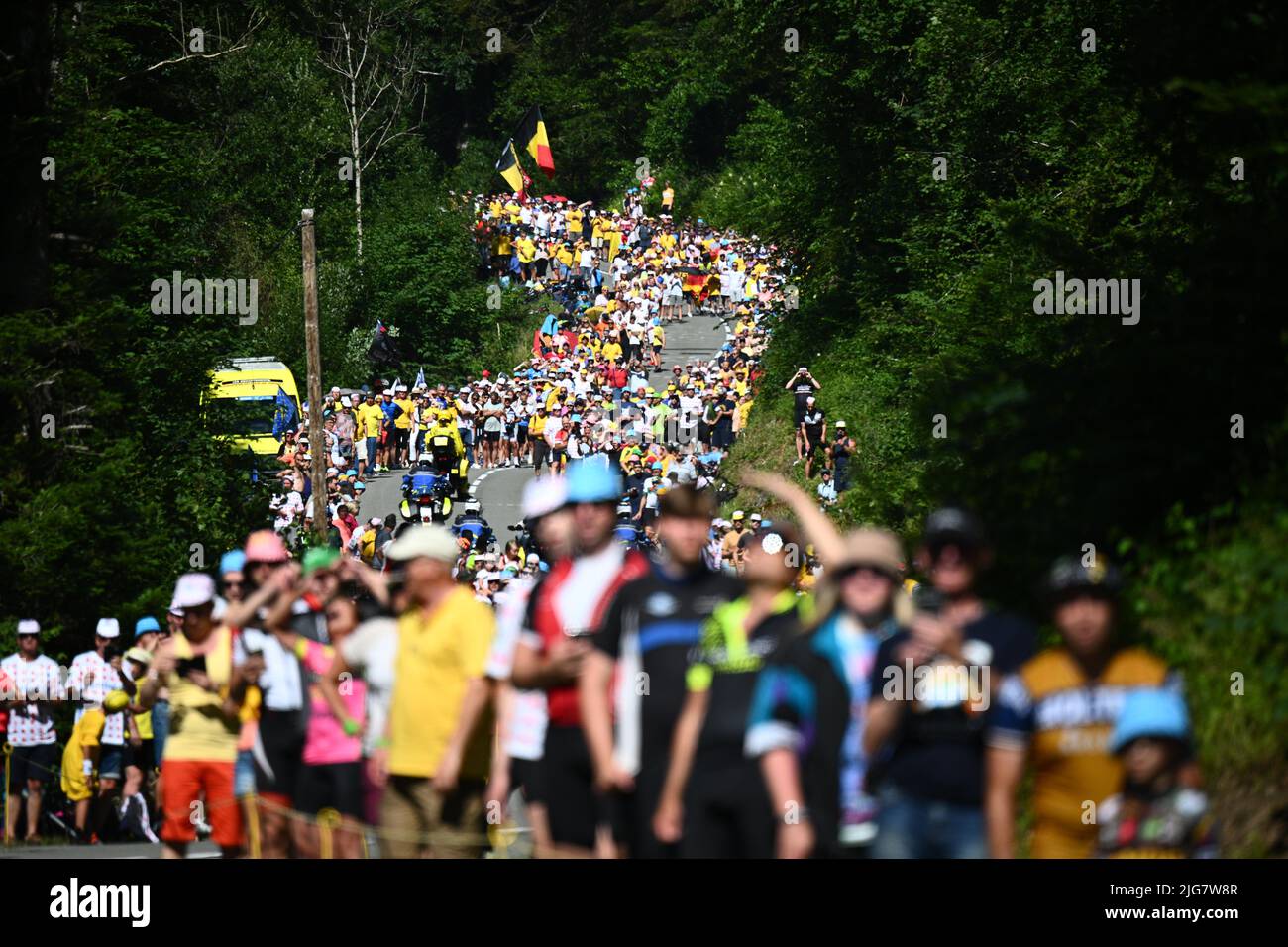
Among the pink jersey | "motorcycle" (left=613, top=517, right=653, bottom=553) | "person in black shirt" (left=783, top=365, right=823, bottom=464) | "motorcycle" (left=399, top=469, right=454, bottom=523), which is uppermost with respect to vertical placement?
"person in black shirt" (left=783, top=365, right=823, bottom=464)

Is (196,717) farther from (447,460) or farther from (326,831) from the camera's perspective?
(447,460)

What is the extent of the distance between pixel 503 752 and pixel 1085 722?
9.50 feet

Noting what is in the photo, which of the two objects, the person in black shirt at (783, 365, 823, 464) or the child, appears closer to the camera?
the child

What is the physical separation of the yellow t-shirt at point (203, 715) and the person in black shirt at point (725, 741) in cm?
369

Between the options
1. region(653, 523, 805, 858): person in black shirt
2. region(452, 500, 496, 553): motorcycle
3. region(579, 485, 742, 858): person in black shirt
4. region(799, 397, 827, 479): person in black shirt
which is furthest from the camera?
region(799, 397, 827, 479): person in black shirt

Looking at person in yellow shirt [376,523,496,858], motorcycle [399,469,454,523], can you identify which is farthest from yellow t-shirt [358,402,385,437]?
person in yellow shirt [376,523,496,858]

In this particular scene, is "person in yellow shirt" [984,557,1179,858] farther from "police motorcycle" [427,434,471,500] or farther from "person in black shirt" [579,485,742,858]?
"police motorcycle" [427,434,471,500]

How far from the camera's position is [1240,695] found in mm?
9812

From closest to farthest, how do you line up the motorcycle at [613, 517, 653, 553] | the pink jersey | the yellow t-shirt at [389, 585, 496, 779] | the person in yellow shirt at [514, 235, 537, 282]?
1. the yellow t-shirt at [389, 585, 496, 779]
2. the pink jersey
3. the motorcycle at [613, 517, 653, 553]
4. the person in yellow shirt at [514, 235, 537, 282]

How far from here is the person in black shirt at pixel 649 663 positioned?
826 cm

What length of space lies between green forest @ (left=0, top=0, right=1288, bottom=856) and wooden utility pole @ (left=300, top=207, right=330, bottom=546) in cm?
123

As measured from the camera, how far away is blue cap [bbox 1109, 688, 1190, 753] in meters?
7.02

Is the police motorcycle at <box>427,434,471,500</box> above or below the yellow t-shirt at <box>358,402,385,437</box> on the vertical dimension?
below
